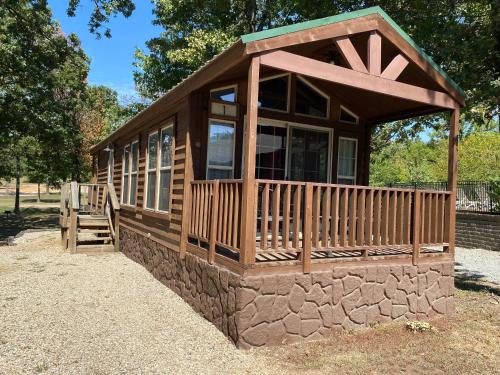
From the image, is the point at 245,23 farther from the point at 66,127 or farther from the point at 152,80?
the point at 66,127

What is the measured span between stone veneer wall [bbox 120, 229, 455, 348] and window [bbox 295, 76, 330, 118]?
121 inches

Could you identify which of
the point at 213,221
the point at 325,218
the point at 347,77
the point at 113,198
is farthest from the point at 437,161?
the point at 213,221

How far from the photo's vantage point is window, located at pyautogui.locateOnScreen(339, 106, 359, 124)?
24.6 feet

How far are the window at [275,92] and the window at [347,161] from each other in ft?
4.52

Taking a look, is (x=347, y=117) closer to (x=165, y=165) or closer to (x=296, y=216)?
(x=165, y=165)

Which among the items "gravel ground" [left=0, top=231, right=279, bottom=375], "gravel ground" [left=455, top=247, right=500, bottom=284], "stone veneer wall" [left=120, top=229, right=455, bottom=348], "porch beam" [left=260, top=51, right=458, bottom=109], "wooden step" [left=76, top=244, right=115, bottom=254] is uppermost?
"porch beam" [left=260, top=51, right=458, bottom=109]

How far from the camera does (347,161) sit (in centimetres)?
763

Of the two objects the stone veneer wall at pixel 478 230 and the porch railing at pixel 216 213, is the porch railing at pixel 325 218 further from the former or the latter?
the stone veneer wall at pixel 478 230

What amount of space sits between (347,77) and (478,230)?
A: 10294 millimetres

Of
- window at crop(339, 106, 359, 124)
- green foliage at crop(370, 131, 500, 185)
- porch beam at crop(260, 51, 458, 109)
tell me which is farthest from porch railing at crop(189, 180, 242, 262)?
green foliage at crop(370, 131, 500, 185)

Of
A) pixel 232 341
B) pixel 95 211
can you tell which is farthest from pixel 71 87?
pixel 232 341

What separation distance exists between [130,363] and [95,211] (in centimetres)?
911

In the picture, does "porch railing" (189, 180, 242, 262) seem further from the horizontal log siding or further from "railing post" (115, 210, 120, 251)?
"railing post" (115, 210, 120, 251)

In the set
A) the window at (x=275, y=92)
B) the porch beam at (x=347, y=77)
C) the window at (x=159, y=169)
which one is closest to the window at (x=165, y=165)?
the window at (x=159, y=169)
